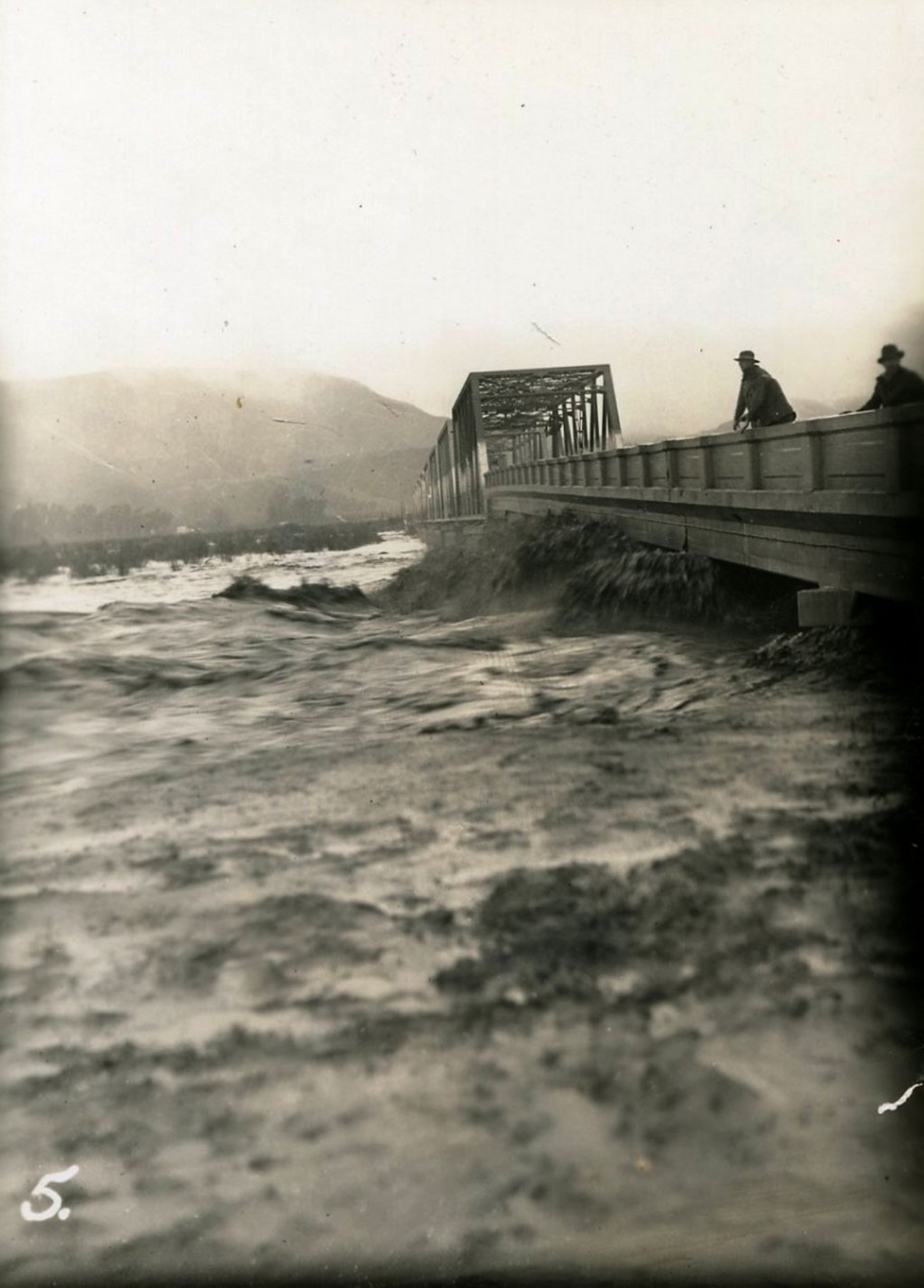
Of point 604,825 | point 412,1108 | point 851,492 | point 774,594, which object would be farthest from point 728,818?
→ point 774,594

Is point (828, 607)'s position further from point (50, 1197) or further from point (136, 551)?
point (50, 1197)

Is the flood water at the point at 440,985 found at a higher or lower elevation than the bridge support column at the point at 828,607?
lower

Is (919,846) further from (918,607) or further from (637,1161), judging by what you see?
(918,607)

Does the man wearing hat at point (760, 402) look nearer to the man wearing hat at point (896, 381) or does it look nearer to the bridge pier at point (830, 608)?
the bridge pier at point (830, 608)

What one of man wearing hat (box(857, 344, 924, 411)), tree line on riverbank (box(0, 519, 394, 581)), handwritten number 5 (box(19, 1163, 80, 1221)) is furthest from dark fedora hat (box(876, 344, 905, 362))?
handwritten number 5 (box(19, 1163, 80, 1221))

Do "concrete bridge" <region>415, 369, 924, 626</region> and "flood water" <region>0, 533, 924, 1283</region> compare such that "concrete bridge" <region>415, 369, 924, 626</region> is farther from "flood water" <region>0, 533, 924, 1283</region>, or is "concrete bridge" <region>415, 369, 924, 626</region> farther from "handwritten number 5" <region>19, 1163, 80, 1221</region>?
"handwritten number 5" <region>19, 1163, 80, 1221</region>

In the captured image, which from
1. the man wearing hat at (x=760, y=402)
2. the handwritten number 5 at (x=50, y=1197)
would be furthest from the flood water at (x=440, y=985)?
A: the man wearing hat at (x=760, y=402)
